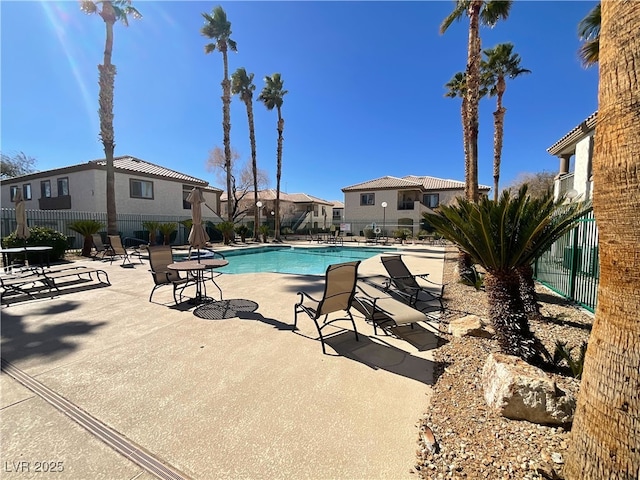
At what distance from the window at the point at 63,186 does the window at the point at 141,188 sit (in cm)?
445

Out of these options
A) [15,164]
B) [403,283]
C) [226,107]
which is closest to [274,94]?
[226,107]

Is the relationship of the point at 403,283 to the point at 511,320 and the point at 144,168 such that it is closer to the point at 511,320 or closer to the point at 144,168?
the point at 511,320

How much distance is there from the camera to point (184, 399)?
8.21ft

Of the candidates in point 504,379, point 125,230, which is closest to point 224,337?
point 504,379

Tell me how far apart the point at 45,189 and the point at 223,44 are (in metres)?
17.9

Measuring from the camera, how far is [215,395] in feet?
8.41

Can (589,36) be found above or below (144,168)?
above

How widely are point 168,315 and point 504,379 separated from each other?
194 inches

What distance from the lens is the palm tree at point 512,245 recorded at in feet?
9.88

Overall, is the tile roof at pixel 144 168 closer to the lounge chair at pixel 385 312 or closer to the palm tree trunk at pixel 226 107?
the palm tree trunk at pixel 226 107

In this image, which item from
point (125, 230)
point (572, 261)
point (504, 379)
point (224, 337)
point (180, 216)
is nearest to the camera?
point (504, 379)

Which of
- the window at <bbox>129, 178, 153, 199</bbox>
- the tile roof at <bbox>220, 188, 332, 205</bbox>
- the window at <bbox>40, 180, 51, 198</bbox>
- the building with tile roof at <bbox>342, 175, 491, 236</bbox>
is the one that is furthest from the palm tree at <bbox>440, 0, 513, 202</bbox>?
the tile roof at <bbox>220, 188, 332, 205</bbox>

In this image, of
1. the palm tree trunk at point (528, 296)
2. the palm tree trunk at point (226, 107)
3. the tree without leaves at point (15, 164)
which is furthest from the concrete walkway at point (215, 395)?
the tree without leaves at point (15, 164)

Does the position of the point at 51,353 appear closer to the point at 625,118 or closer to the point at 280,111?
the point at 625,118
